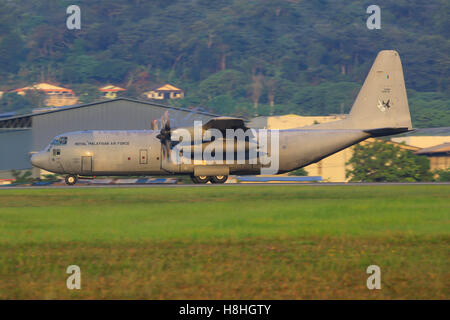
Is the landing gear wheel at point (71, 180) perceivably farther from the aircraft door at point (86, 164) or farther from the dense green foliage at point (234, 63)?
the dense green foliage at point (234, 63)

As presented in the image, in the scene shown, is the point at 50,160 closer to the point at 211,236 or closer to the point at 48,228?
the point at 48,228

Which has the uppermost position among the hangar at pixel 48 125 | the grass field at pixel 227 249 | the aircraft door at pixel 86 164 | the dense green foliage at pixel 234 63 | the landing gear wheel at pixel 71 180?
the dense green foliage at pixel 234 63

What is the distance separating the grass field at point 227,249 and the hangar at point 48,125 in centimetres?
2091

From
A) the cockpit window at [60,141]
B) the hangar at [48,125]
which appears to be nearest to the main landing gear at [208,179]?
the cockpit window at [60,141]

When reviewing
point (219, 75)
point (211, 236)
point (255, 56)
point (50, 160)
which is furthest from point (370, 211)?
point (255, 56)

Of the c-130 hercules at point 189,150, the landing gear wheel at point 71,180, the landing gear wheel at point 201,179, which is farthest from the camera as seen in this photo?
the landing gear wheel at point 71,180

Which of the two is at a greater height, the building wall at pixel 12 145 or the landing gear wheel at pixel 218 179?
the building wall at pixel 12 145

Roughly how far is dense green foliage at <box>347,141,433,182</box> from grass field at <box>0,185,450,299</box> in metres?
18.8

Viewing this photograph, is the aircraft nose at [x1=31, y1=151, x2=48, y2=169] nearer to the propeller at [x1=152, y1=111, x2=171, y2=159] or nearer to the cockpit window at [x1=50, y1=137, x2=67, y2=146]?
the cockpit window at [x1=50, y1=137, x2=67, y2=146]

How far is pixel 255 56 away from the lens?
620ft

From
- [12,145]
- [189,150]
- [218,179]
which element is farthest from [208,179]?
[12,145]

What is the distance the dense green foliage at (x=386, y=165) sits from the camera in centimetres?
4359

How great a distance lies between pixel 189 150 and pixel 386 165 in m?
17.0

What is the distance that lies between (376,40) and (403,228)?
185m
